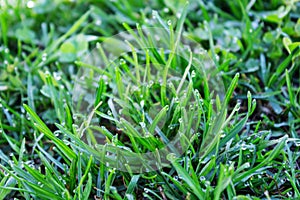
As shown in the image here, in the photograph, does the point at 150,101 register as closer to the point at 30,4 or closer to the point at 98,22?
the point at 98,22

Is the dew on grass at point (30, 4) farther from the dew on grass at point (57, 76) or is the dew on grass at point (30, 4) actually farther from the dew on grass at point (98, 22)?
the dew on grass at point (57, 76)

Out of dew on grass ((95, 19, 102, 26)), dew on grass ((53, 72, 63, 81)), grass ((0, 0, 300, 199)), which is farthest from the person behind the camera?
dew on grass ((95, 19, 102, 26))

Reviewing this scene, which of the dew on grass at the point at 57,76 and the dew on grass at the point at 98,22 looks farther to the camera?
the dew on grass at the point at 98,22

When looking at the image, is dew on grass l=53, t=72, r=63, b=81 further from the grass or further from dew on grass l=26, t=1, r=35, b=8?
dew on grass l=26, t=1, r=35, b=8

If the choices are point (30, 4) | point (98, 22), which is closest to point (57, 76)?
point (98, 22)

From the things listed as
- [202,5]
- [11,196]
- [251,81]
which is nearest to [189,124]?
[251,81]

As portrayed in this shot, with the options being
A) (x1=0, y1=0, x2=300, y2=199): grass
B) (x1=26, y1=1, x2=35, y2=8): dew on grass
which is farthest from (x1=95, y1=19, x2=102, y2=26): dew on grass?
(x1=26, y1=1, x2=35, y2=8): dew on grass

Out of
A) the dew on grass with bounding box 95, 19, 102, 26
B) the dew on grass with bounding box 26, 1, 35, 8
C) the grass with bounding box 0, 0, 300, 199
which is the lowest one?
the grass with bounding box 0, 0, 300, 199

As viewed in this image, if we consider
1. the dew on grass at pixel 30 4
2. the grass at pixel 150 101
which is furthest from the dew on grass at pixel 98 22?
the dew on grass at pixel 30 4

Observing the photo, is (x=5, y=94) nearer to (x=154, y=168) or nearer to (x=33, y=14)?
(x=33, y=14)
